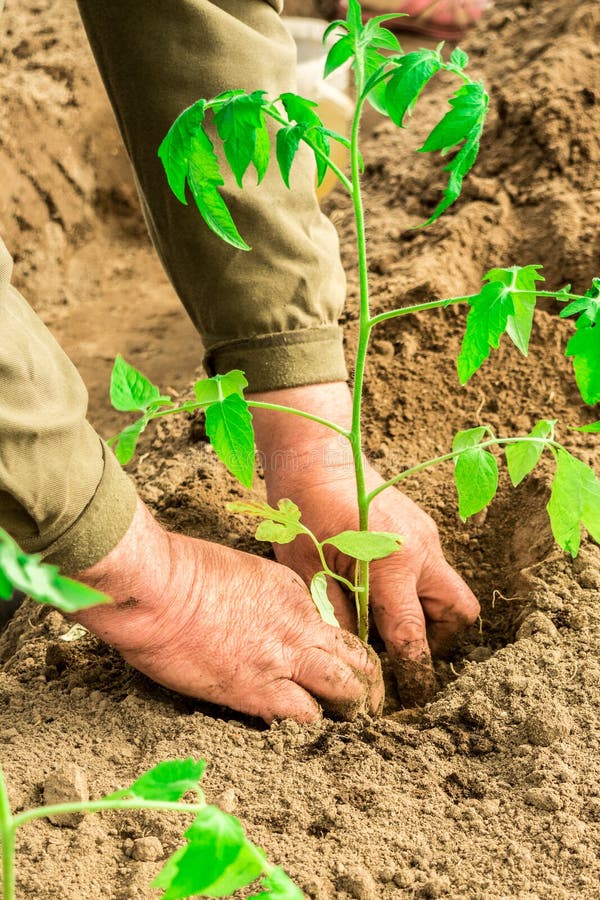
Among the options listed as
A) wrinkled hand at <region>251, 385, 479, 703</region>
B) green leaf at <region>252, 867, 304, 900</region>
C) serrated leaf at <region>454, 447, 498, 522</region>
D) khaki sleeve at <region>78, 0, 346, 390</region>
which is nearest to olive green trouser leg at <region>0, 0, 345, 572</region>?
khaki sleeve at <region>78, 0, 346, 390</region>

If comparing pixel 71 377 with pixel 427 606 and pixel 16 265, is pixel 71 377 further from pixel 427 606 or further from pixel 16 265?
pixel 16 265

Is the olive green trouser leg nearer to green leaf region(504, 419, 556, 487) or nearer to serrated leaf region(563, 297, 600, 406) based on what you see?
green leaf region(504, 419, 556, 487)

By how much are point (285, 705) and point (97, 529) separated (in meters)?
0.40

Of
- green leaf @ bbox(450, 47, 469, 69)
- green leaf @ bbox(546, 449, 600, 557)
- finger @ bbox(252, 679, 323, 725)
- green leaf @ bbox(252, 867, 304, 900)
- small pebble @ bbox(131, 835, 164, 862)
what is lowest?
finger @ bbox(252, 679, 323, 725)

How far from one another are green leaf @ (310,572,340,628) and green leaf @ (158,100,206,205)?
685 mm

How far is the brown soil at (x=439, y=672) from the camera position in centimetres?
126

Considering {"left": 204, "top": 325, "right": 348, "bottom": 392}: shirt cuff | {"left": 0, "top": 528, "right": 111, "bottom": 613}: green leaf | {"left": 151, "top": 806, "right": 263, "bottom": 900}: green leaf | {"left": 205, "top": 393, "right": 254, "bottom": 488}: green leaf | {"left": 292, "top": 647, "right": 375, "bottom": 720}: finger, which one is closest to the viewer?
{"left": 0, "top": 528, "right": 111, "bottom": 613}: green leaf

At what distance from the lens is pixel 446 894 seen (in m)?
1.20

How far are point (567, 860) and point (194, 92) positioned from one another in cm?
135

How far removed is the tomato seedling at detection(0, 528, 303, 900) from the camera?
26.2 inches

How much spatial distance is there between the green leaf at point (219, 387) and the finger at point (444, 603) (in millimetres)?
566

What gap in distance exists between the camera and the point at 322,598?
1585 millimetres

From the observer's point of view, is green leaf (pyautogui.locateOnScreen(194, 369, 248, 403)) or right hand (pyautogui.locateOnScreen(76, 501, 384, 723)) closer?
green leaf (pyautogui.locateOnScreen(194, 369, 248, 403))

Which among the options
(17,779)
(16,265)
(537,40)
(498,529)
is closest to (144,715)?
(17,779)
